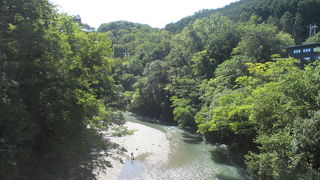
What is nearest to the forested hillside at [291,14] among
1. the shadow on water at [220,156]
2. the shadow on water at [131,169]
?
the shadow on water at [220,156]

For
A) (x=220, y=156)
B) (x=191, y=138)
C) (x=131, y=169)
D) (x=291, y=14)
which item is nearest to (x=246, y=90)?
(x=220, y=156)

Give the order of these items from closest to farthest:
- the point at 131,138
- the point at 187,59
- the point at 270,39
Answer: the point at 131,138, the point at 270,39, the point at 187,59

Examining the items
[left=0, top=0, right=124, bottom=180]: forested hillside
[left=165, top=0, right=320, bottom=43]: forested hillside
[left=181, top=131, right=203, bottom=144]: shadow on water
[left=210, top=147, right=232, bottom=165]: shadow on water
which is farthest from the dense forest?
[left=165, top=0, right=320, bottom=43]: forested hillside

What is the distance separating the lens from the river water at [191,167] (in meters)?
20.7

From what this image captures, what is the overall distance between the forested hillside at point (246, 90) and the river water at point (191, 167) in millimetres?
1692

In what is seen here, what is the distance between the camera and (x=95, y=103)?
566 inches

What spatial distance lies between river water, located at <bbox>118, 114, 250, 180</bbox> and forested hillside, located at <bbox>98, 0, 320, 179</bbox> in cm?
169

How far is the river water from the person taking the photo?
20656mm

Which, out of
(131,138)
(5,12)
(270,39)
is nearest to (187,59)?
(270,39)

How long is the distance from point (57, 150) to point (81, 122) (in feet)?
6.82

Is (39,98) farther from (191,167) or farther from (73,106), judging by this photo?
(191,167)

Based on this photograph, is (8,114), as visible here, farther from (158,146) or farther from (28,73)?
(158,146)

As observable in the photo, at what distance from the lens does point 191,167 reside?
2253cm

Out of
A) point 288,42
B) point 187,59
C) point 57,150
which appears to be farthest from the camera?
point 187,59
